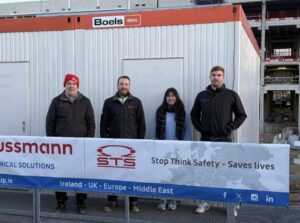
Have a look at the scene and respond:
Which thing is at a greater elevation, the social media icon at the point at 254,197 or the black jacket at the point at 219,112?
the black jacket at the point at 219,112

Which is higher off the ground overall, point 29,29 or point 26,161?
point 29,29

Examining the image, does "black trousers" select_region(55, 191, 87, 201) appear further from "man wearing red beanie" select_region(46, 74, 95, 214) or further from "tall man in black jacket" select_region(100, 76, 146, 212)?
"tall man in black jacket" select_region(100, 76, 146, 212)

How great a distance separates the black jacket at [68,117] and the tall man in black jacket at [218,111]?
5.26 ft

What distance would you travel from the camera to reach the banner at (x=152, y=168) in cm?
395

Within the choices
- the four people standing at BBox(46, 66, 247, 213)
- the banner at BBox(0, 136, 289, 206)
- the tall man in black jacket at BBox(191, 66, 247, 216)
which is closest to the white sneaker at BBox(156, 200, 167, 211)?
the four people standing at BBox(46, 66, 247, 213)

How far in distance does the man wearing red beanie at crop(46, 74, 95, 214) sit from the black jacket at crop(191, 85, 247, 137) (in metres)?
1.61

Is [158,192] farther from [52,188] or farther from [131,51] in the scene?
[131,51]

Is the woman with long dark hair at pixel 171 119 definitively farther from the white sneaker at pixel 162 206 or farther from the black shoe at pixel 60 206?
the black shoe at pixel 60 206

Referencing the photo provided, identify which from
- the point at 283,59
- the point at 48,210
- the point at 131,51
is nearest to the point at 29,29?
the point at 131,51

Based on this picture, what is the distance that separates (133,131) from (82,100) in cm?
84

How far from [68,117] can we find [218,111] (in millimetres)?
2038

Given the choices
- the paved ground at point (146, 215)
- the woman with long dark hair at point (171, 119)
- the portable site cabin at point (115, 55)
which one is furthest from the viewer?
the portable site cabin at point (115, 55)

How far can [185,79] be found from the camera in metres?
6.25

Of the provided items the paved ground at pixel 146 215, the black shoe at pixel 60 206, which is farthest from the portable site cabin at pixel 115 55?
the black shoe at pixel 60 206
